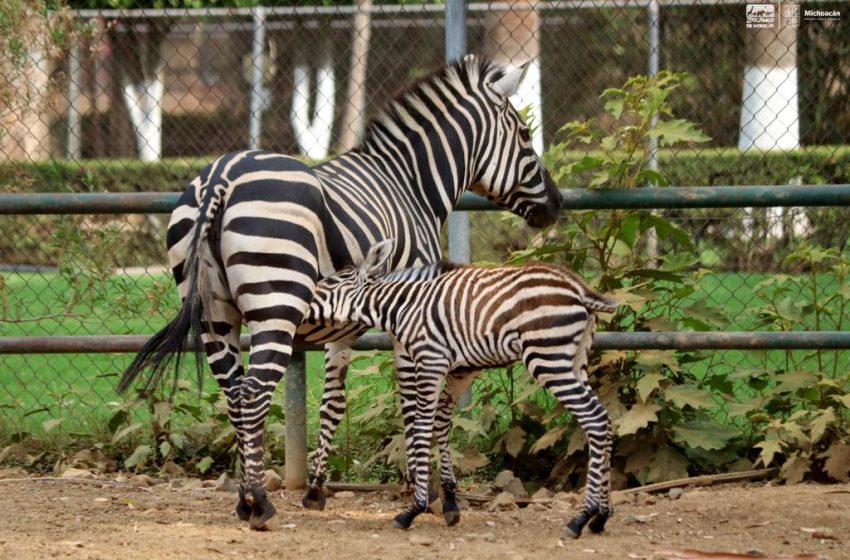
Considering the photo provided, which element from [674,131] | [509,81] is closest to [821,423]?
[674,131]

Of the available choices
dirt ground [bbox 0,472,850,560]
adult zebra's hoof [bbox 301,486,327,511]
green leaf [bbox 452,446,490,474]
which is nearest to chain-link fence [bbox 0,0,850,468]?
dirt ground [bbox 0,472,850,560]

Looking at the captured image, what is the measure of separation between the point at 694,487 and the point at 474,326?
169 centimetres

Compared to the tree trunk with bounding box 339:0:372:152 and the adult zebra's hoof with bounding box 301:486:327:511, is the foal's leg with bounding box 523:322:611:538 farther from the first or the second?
the tree trunk with bounding box 339:0:372:152

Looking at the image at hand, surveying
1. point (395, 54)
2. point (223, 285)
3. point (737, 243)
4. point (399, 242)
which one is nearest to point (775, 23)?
point (737, 243)

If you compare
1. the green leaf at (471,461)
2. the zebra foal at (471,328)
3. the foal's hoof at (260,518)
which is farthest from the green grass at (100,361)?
the foal's hoof at (260,518)

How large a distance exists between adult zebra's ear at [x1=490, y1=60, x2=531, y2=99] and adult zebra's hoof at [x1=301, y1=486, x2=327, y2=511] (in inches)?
82.7

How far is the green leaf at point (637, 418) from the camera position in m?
5.62

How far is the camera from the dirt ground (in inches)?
174

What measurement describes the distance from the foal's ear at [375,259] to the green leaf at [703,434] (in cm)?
184

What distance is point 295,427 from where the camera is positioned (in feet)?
19.4

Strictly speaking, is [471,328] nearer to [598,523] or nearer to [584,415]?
[584,415]

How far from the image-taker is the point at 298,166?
4922 millimetres

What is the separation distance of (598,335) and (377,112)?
2895 mm

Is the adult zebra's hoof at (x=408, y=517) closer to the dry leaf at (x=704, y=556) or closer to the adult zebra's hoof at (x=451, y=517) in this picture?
the adult zebra's hoof at (x=451, y=517)
